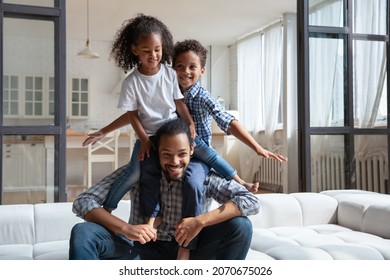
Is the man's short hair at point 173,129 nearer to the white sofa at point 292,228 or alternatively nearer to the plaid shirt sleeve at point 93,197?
the plaid shirt sleeve at point 93,197

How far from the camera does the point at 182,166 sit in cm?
91

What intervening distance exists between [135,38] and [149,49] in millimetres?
41

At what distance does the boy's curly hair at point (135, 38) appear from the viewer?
91 centimetres

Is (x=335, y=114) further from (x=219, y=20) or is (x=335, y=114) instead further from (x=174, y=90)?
(x=219, y=20)

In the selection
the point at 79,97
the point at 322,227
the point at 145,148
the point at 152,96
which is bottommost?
the point at 322,227

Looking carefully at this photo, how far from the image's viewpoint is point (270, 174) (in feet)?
14.7

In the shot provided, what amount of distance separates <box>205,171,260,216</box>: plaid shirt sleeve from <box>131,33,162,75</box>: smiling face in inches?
11.9

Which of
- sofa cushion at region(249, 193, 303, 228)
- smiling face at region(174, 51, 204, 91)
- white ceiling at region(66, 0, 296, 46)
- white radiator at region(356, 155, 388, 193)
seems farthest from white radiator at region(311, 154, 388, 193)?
white ceiling at region(66, 0, 296, 46)

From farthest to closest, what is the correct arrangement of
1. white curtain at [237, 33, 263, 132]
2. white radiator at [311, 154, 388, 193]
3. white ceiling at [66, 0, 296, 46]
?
white curtain at [237, 33, 263, 132], white ceiling at [66, 0, 296, 46], white radiator at [311, 154, 388, 193]

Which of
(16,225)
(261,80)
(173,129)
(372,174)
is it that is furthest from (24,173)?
(261,80)

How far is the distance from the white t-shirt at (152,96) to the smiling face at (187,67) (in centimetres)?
6

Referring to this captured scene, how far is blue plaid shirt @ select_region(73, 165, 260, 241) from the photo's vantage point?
96 cm

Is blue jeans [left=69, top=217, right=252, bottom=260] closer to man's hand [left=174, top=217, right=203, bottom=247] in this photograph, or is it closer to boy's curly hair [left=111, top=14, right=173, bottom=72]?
man's hand [left=174, top=217, right=203, bottom=247]

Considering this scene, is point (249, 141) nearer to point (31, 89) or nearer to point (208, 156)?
point (208, 156)
